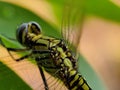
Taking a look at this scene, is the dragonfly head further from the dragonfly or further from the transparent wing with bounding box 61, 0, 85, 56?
the transparent wing with bounding box 61, 0, 85, 56

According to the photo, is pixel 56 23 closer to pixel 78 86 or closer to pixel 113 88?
pixel 78 86

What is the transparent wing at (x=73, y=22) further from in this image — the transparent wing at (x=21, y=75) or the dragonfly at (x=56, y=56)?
the transparent wing at (x=21, y=75)

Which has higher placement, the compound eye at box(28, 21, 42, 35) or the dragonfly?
the compound eye at box(28, 21, 42, 35)

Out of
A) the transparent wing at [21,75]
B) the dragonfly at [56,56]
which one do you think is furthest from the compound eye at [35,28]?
the transparent wing at [21,75]

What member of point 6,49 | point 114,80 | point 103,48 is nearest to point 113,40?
point 103,48

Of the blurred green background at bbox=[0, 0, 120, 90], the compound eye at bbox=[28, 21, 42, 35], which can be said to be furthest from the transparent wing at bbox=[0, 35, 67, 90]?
the compound eye at bbox=[28, 21, 42, 35]

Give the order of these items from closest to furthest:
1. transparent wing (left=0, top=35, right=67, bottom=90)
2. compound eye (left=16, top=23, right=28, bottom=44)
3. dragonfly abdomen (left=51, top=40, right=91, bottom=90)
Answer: transparent wing (left=0, top=35, right=67, bottom=90)
compound eye (left=16, top=23, right=28, bottom=44)
dragonfly abdomen (left=51, top=40, right=91, bottom=90)
